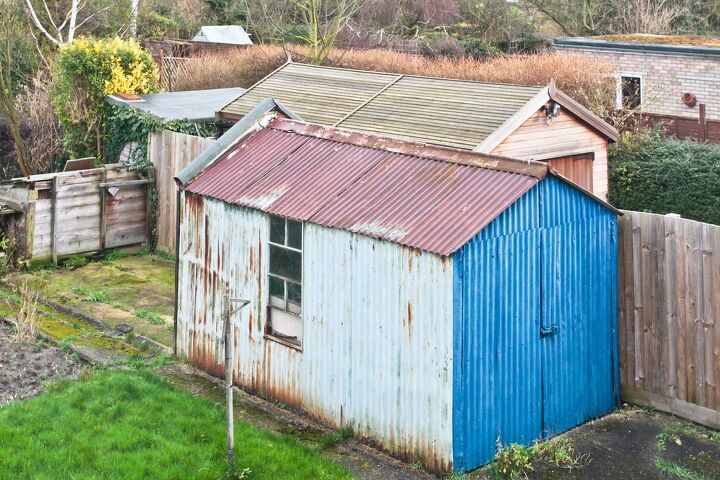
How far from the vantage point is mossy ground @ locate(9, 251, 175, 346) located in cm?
1341

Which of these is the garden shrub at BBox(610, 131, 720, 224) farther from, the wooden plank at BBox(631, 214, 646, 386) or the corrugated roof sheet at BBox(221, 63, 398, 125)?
the wooden plank at BBox(631, 214, 646, 386)

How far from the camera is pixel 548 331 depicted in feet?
30.1

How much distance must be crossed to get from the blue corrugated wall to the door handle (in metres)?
0.01

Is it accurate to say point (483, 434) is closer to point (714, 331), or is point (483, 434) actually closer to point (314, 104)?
point (714, 331)

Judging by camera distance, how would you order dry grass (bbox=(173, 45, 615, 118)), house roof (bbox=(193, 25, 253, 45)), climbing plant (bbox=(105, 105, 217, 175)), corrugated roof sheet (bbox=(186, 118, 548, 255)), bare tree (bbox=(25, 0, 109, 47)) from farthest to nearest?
house roof (bbox=(193, 25, 253, 45))
bare tree (bbox=(25, 0, 109, 47))
dry grass (bbox=(173, 45, 615, 118))
climbing plant (bbox=(105, 105, 217, 175))
corrugated roof sheet (bbox=(186, 118, 548, 255))

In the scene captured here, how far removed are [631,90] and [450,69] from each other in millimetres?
4705

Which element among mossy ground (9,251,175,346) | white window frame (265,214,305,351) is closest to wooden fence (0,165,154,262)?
mossy ground (9,251,175,346)

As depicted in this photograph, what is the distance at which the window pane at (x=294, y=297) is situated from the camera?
1002 centimetres

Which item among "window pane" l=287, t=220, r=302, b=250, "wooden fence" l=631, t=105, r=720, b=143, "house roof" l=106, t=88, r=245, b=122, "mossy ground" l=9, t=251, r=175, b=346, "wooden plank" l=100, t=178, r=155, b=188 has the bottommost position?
"mossy ground" l=9, t=251, r=175, b=346

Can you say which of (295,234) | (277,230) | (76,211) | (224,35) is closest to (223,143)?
(277,230)

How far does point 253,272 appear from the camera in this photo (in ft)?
34.3

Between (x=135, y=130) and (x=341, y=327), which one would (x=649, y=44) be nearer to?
(x=135, y=130)

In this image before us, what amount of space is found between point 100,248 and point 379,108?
512 cm

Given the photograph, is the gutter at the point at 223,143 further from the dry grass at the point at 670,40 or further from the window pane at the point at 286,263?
the dry grass at the point at 670,40
